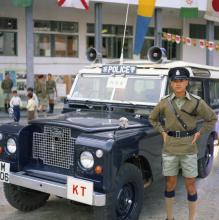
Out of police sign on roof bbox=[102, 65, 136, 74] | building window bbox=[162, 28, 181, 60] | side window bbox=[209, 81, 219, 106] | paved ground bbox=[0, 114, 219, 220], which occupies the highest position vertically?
building window bbox=[162, 28, 181, 60]

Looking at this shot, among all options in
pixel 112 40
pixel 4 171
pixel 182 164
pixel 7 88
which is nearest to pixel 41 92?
pixel 7 88

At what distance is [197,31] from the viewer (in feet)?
85.7

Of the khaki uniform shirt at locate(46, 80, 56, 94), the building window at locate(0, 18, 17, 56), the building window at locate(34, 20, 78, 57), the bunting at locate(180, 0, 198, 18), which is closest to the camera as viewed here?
the khaki uniform shirt at locate(46, 80, 56, 94)

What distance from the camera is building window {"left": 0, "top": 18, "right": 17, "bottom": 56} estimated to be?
68.4 ft

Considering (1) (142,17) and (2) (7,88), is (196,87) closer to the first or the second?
(1) (142,17)

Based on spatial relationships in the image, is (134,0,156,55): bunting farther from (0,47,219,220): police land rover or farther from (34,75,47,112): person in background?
(34,75,47,112): person in background

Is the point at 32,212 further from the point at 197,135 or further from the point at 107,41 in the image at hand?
the point at 107,41

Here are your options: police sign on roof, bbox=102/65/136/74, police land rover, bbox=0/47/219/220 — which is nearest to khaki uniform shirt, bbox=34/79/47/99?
police land rover, bbox=0/47/219/220

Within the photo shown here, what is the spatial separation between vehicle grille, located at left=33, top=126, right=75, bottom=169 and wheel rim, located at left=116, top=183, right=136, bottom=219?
655mm

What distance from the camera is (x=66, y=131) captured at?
4781 mm

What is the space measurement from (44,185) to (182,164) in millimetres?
1548

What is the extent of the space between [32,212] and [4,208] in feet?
1.39

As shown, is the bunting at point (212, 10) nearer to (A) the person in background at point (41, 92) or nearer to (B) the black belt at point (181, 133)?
(A) the person in background at point (41, 92)

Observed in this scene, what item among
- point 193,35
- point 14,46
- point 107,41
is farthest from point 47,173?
point 193,35
